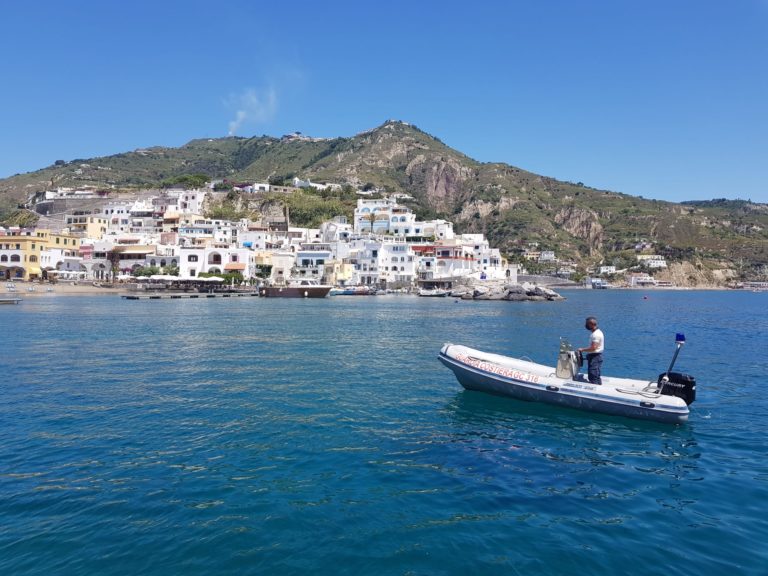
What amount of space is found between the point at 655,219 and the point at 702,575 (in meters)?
207

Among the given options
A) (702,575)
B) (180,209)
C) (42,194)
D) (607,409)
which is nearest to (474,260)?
(180,209)

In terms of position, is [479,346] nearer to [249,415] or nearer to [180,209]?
[249,415]

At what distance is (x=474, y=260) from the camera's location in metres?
101

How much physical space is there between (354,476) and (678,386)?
9789mm

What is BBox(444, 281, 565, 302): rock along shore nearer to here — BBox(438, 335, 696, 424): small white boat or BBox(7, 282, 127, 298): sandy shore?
BBox(7, 282, 127, 298): sandy shore

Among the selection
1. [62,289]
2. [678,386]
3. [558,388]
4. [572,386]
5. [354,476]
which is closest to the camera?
[354,476]

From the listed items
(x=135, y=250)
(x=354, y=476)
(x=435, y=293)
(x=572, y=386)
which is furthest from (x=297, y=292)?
(x=354, y=476)

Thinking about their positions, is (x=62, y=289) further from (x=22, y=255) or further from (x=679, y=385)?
(x=679, y=385)

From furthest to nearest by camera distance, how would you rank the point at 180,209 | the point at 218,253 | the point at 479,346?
the point at 180,209, the point at 218,253, the point at 479,346

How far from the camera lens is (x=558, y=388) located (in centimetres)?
1432

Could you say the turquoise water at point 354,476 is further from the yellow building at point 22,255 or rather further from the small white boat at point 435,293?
the yellow building at point 22,255

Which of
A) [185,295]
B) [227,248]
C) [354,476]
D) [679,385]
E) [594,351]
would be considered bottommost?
[354,476]

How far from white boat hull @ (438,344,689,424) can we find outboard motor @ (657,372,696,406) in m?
0.33

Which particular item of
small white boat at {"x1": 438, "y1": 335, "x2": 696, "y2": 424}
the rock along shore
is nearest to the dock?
the rock along shore
